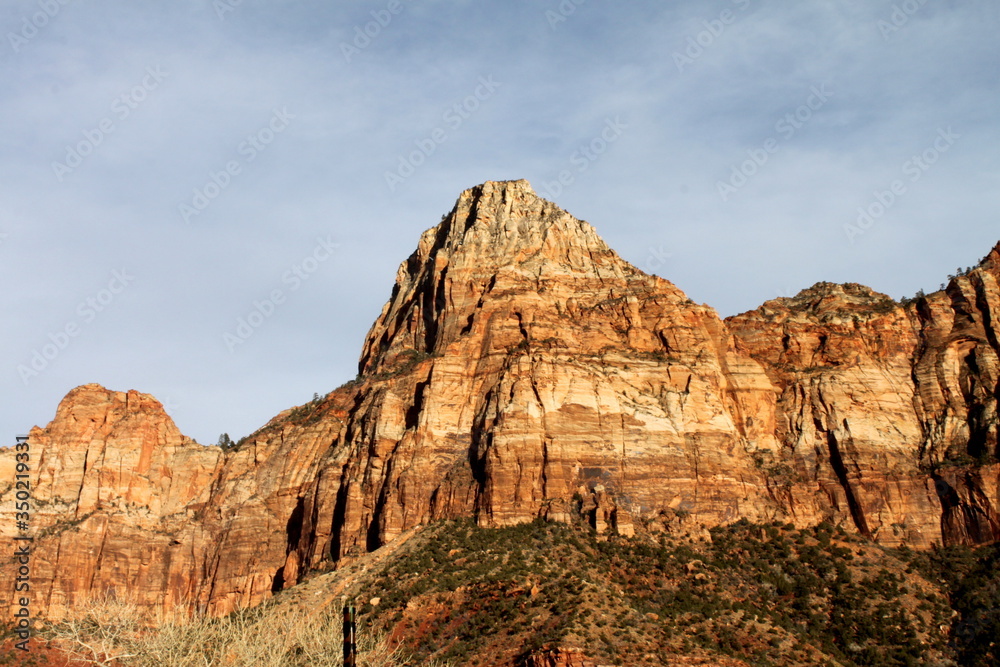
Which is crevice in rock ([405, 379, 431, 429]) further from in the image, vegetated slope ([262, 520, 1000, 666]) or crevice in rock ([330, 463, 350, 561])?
vegetated slope ([262, 520, 1000, 666])

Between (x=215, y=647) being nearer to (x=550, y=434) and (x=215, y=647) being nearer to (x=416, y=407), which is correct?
(x=550, y=434)

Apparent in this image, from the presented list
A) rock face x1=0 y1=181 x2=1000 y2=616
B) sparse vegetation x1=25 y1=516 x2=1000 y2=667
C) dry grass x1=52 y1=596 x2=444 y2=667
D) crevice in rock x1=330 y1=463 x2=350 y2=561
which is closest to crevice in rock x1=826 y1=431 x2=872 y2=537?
rock face x1=0 y1=181 x2=1000 y2=616

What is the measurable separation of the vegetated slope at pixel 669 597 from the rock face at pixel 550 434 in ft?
10.3

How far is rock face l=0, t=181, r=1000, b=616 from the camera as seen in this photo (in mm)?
90562

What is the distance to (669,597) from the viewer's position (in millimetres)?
78688

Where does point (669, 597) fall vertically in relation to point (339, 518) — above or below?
below

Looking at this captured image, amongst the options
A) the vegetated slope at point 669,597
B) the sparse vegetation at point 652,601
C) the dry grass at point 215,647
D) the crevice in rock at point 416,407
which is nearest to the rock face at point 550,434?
the crevice in rock at point 416,407

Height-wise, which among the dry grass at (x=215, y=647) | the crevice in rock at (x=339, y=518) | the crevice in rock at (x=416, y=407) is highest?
the crevice in rock at (x=416, y=407)

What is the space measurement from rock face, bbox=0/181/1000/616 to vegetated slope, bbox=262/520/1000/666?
3.13 metres

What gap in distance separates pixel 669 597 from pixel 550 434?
17.2 metres

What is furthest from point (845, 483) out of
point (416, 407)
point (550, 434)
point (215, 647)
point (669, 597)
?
point (215, 647)

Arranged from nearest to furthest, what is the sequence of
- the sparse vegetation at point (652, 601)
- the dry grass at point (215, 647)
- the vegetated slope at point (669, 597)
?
the dry grass at point (215, 647)
the sparse vegetation at point (652, 601)
the vegetated slope at point (669, 597)

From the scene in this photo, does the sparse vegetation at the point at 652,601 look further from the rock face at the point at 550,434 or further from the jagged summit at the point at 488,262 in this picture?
the jagged summit at the point at 488,262

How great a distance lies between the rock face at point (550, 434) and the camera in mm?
90562
